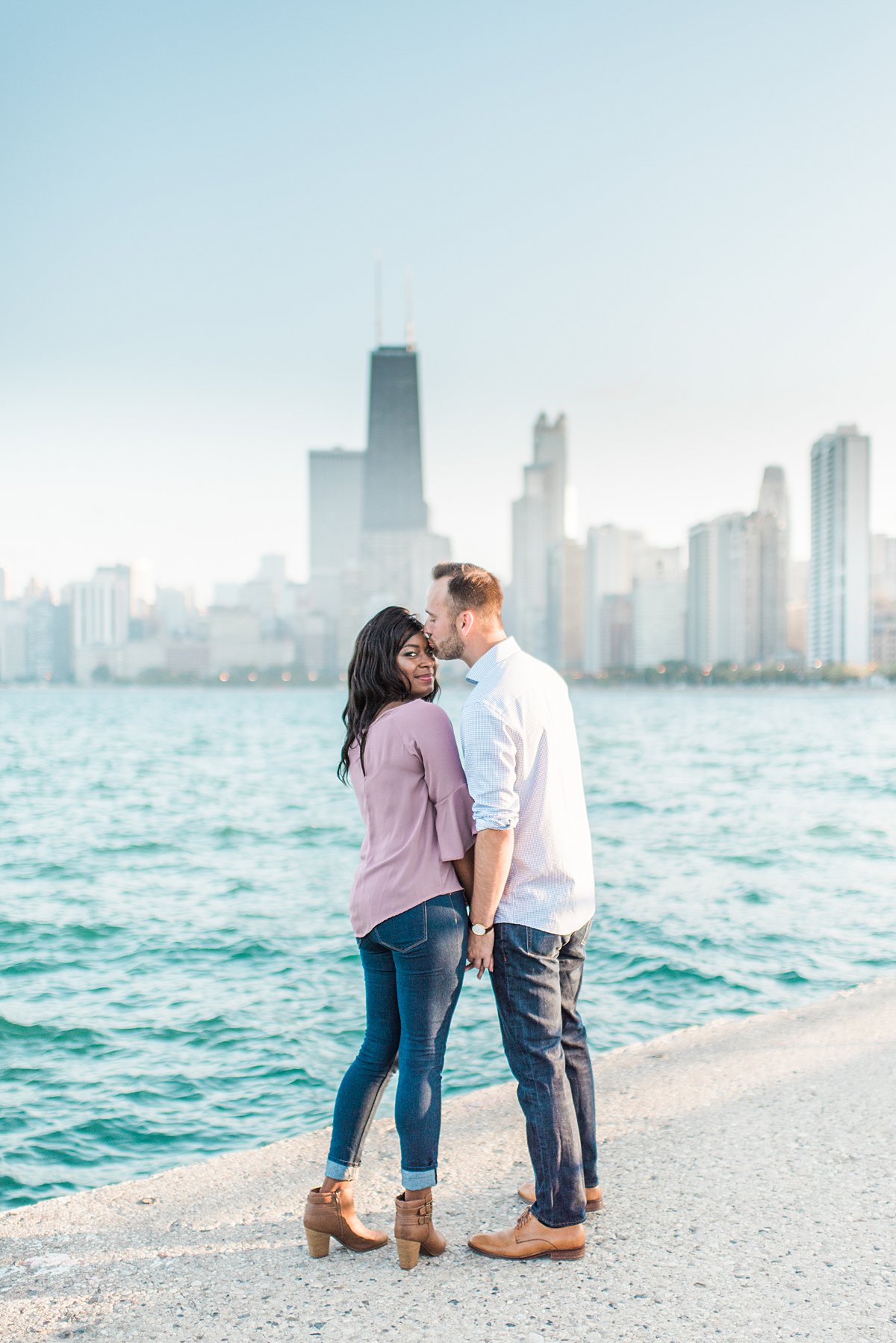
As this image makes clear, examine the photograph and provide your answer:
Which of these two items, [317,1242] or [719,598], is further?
[719,598]

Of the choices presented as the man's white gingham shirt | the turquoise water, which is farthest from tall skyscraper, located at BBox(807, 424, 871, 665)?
the man's white gingham shirt

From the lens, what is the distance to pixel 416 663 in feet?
10.1

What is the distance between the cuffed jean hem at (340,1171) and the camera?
3.06 metres

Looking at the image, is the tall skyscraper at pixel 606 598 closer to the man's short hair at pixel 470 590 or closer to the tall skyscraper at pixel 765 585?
the tall skyscraper at pixel 765 585

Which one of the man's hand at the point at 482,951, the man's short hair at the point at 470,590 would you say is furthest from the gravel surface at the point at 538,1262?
the man's short hair at the point at 470,590

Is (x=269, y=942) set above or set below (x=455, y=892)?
below

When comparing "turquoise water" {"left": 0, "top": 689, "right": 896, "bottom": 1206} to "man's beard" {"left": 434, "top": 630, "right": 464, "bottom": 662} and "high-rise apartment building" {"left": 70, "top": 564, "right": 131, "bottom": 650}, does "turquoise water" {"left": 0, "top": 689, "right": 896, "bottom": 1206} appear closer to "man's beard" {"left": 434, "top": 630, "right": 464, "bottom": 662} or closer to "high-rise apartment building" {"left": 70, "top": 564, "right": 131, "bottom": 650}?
"man's beard" {"left": 434, "top": 630, "right": 464, "bottom": 662}

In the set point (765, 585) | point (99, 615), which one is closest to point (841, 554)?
point (765, 585)

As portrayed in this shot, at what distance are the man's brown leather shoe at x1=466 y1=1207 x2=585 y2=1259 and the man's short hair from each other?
1772mm

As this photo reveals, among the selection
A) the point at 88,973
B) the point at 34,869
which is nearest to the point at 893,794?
the point at 34,869

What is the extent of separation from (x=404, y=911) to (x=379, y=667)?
70 cm

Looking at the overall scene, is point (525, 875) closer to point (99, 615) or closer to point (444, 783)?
point (444, 783)

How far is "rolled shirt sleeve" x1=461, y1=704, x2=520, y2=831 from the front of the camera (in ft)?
9.46

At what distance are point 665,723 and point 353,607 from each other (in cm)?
12849
